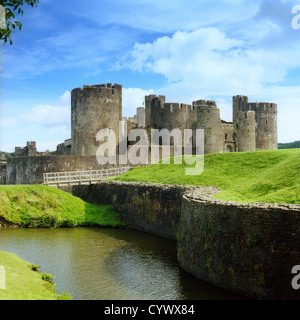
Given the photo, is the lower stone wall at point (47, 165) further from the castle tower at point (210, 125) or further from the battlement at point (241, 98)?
the battlement at point (241, 98)

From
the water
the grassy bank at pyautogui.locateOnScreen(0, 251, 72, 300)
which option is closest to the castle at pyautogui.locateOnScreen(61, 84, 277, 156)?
the water

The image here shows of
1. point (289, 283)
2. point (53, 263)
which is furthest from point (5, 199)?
point (289, 283)

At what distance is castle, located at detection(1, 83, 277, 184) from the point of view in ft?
133

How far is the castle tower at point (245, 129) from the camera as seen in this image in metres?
48.1

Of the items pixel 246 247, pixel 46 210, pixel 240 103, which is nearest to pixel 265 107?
pixel 240 103

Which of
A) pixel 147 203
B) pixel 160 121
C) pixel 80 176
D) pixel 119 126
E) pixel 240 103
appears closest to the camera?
pixel 147 203

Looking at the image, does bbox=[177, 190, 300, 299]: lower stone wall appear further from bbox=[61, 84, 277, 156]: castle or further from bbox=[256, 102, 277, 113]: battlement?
bbox=[256, 102, 277, 113]: battlement

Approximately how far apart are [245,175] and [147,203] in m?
6.15

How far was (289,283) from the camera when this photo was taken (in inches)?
429

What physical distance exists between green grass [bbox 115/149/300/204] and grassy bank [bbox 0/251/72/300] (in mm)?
7564

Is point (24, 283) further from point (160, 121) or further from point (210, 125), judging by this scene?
point (160, 121)

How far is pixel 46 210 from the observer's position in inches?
1086

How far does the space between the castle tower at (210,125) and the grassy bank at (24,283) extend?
29.0m
